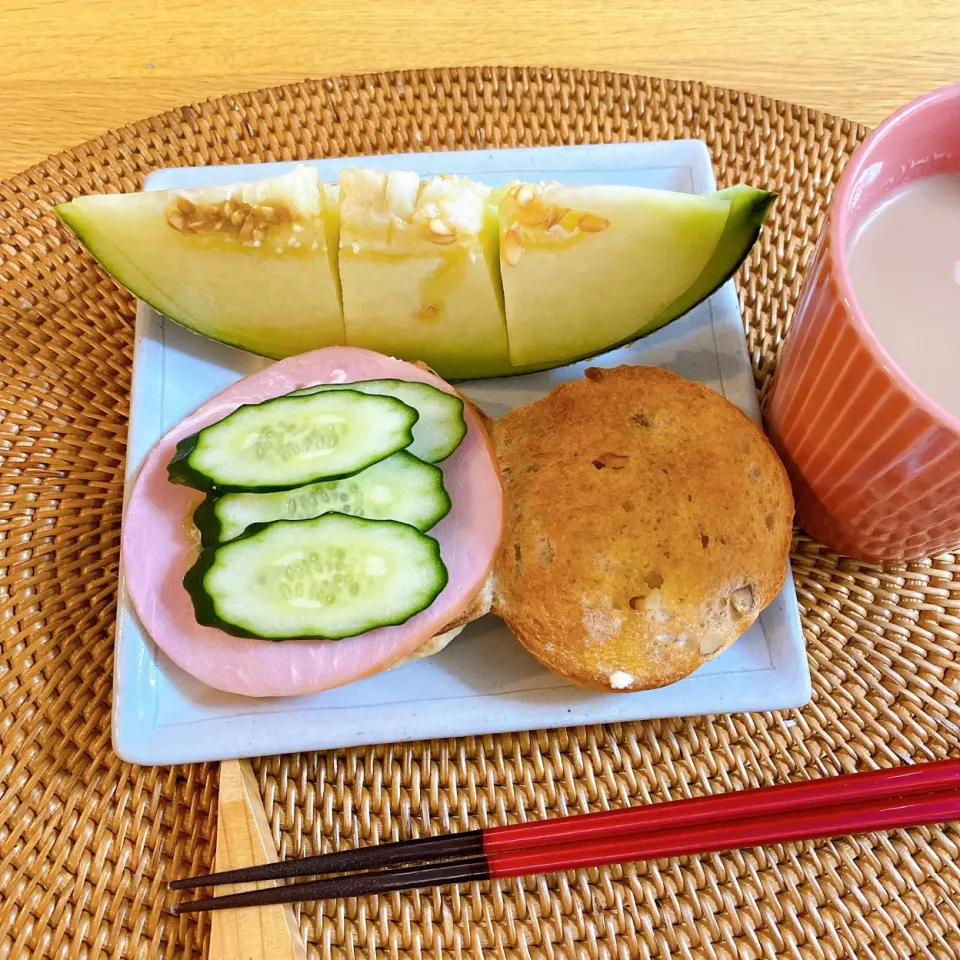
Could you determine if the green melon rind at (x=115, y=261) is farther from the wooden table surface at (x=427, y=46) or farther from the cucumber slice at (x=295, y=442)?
the wooden table surface at (x=427, y=46)

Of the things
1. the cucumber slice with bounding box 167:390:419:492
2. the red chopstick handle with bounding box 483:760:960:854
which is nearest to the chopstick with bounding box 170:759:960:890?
the red chopstick handle with bounding box 483:760:960:854

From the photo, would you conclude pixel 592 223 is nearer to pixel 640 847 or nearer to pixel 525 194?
pixel 525 194

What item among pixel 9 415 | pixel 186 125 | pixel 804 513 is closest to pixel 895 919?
pixel 804 513

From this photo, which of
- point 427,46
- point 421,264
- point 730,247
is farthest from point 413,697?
point 427,46

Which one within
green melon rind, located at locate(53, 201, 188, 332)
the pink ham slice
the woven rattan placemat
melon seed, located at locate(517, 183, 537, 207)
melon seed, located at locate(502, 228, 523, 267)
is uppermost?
melon seed, located at locate(517, 183, 537, 207)

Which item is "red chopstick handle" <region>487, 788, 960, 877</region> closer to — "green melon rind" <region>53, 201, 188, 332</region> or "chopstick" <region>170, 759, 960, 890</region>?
"chopstick" <region>170, 759, 960, 890</region>

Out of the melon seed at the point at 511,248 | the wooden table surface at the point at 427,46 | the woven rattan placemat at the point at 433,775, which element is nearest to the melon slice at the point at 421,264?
the melon seed at the point at 511,248
